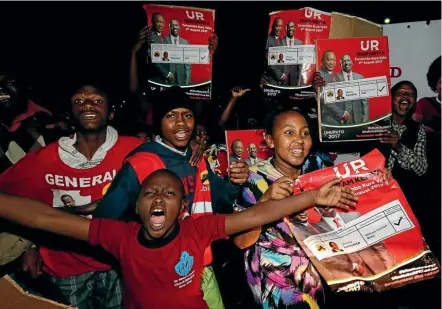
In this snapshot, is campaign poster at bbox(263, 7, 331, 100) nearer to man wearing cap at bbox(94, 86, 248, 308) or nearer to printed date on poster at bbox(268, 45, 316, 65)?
printed date on poster at bbox(268, 45, 316, 65)

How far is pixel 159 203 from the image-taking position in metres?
2.36

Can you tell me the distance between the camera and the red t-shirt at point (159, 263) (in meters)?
2.31

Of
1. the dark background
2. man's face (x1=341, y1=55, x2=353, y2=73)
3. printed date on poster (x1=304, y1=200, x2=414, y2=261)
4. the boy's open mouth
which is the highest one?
the dark background

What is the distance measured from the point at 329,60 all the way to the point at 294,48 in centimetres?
65

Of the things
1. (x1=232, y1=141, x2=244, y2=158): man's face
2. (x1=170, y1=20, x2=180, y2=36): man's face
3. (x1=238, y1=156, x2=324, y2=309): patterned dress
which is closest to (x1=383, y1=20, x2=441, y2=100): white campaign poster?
(x1=232, y1=141, x2=244, y2=158): man's face

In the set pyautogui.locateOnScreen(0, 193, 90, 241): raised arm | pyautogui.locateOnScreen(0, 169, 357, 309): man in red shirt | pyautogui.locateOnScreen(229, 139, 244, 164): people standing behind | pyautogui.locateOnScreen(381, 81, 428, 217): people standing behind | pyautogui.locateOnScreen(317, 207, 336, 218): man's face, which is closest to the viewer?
pyautogui.locateOnScreen(0, 193, 90, 241): raised arm

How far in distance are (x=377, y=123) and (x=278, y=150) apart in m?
1.62

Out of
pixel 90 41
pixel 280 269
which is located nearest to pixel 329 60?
pixel 280 269

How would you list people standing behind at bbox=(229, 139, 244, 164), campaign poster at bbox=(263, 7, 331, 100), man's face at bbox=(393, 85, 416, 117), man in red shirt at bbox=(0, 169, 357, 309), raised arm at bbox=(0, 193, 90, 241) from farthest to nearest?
1. campaign poster at bbox=(263, 7, 331, 100)
2. people standing behind at bbox=(229, 139, 244, 164)
3. man's face at bbox=(393, 85, 416, 117)
4. man in red shirt at bbox=(0, 169, 357, 309)
5. raised arm at bbox=(0, 193, 90, 241)

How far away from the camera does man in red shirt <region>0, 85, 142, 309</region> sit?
299 cm

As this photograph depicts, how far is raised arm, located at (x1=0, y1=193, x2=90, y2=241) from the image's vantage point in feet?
7.00

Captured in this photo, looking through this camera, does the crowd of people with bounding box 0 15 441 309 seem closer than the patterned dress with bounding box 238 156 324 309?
Yes

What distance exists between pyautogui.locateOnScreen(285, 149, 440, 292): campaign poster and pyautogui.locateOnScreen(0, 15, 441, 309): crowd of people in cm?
5

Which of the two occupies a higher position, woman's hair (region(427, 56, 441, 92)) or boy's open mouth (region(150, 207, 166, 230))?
woman's hair (region(427, 56, 441, 92))
